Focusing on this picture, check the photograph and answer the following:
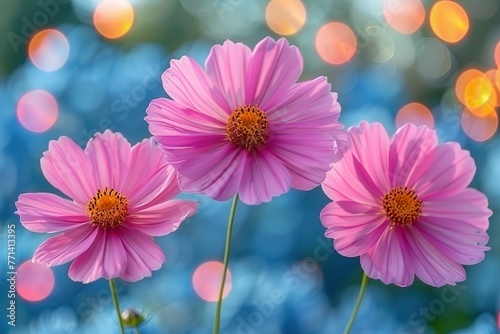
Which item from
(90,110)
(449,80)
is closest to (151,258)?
(90,110)

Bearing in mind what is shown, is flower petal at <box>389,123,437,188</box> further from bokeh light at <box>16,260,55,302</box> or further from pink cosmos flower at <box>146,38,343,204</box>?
bokeh light at <box>16,260,55,302</box>

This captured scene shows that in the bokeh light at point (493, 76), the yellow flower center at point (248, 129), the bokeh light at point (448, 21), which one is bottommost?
the yellow flower center at point (248, 129)

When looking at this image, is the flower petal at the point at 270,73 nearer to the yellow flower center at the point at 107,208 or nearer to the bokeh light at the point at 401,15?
the yellow flower center at the point at 107,208

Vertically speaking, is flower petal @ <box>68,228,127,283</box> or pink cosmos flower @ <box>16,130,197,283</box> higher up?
pink cosmos flower @ <box>16,130,197,283</box>

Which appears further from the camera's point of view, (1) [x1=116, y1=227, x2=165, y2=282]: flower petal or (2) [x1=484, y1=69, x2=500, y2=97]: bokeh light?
(2) [x1=484, y1=69, x2=500, y2=97]: bokeh light

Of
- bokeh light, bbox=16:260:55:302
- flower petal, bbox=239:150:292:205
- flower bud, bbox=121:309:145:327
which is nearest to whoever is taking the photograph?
flower petal, bbox=239:150:292:205

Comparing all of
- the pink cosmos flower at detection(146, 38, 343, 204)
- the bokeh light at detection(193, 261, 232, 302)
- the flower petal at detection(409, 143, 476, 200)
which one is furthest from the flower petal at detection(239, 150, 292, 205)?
the bokeh light at detection(193, 261, 232, 302)

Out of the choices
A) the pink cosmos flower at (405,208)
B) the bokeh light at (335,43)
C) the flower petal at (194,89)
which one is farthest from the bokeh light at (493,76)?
the flower petal at (194,89)
